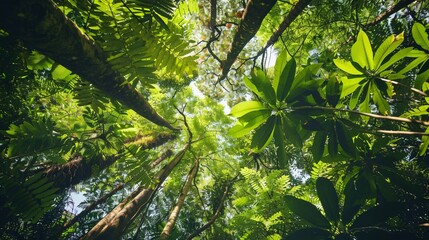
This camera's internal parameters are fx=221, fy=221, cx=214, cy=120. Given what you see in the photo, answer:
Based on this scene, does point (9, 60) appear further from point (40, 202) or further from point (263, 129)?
point (263, 129)

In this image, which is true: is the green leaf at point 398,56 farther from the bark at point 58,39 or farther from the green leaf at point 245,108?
the bark at point 58,39

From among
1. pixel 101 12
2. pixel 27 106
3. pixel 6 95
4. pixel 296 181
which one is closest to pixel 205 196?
pixel 296 181

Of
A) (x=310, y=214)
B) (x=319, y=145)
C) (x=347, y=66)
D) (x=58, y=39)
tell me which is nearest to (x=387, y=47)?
(x=347, y=66)

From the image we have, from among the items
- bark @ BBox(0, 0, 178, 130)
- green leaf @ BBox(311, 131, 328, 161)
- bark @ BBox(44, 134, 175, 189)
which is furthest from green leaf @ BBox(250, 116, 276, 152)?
bark @ BBox(44, 134, 175, 189)

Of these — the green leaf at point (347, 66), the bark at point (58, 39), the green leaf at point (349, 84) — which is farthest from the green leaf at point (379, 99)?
the bark at point (58, 39)

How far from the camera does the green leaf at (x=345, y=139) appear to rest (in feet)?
5.71

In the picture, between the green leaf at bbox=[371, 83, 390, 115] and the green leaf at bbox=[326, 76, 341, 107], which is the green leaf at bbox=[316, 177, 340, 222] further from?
the green leaf at bbox=[371, 83, 390, 115]

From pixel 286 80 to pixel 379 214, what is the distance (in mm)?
1131

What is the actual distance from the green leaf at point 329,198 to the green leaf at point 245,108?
2.43 feet

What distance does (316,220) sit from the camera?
167cm

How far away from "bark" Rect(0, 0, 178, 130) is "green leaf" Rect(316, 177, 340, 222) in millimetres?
1827

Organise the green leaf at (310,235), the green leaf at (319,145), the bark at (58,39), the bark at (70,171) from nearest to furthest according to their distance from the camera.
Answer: the bark at (58,39), the green leaf at (310,235), the green leaf at (319,145), the bark at (70,171)

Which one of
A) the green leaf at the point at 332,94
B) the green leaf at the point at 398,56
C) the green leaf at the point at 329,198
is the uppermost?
the green leaf at the point at 398,56

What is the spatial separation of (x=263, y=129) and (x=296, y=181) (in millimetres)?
5149
